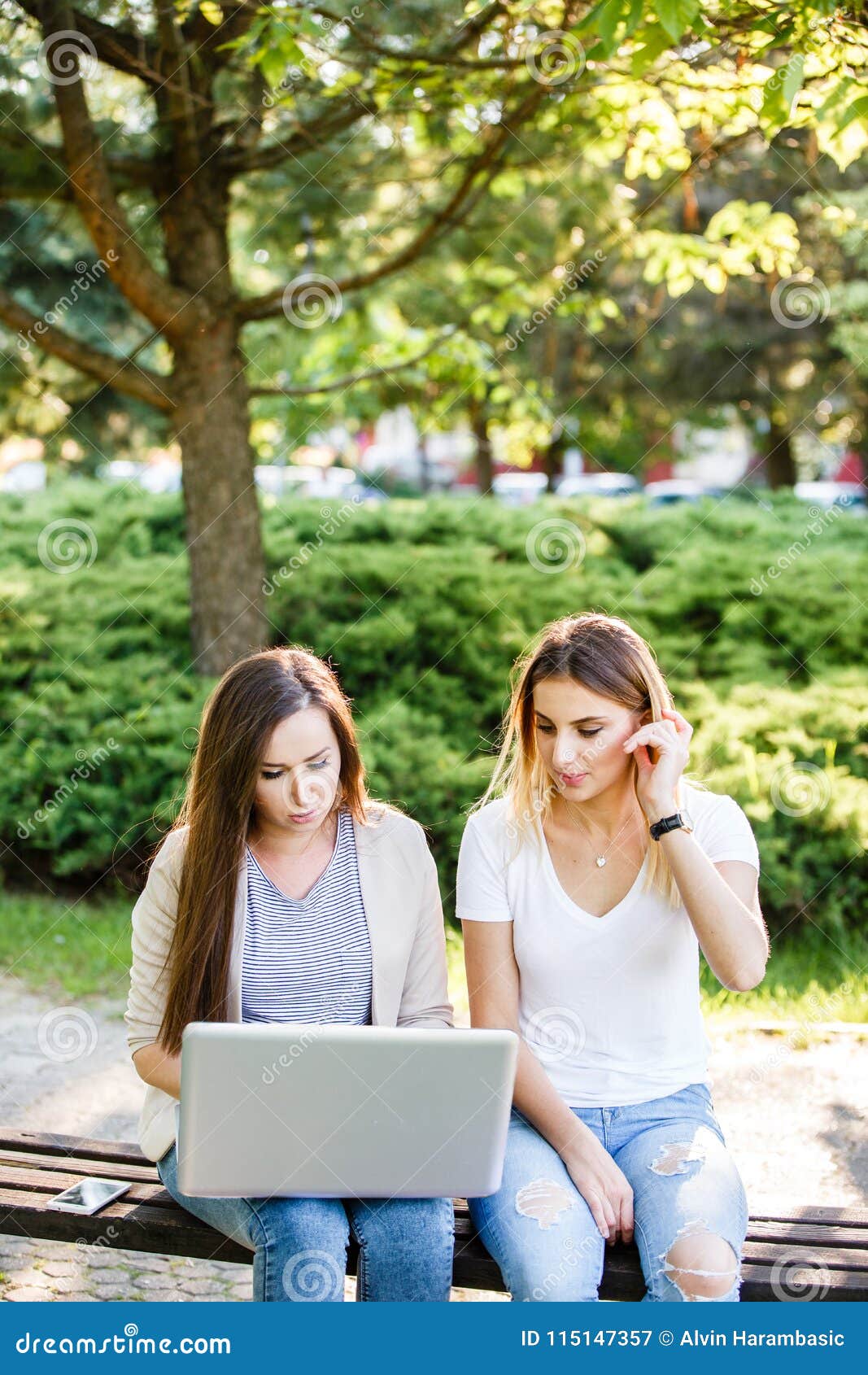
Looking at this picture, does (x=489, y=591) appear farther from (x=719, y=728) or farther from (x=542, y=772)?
(x=542, y=772)

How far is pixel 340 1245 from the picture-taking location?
7.27 feet

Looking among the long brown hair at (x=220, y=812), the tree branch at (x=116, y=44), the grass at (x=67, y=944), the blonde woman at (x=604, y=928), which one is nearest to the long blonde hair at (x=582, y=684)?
the blonde woman at (x=604, y=928)

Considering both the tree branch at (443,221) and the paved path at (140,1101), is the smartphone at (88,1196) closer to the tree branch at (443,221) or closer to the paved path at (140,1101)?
the paved path at (140,1101)

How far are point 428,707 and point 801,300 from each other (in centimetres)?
793

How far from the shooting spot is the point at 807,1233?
2.40 meters

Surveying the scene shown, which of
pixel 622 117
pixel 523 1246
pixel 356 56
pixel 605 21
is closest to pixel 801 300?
pixel 622 117

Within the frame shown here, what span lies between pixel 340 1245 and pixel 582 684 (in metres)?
1.11

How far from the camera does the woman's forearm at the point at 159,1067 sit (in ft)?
7.89

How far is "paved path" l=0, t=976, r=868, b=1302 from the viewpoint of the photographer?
10.3 ft

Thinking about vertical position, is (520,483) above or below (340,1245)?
above

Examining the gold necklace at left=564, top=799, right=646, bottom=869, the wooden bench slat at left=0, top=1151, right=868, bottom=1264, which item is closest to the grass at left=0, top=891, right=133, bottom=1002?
the wooden bench slat at left=0, top=1151, right=868, bottom=1264

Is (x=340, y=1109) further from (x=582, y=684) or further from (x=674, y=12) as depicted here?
(x=674, y=12)

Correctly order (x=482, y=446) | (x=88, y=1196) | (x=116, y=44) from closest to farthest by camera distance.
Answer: (x=88, y=1196)
(x=116, y=44)
(x=482, y=446)

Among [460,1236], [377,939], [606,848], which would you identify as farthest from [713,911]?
[460,1236]
